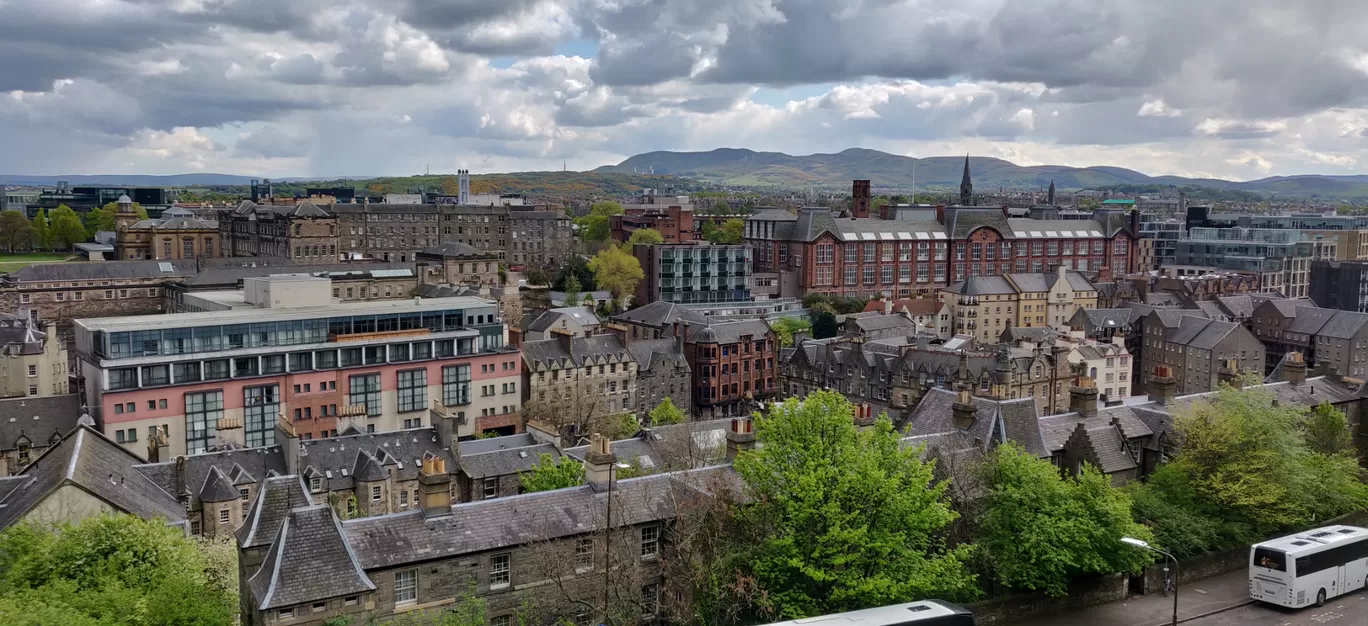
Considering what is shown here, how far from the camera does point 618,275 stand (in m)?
167

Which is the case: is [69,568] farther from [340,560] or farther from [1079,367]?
[1079,367]

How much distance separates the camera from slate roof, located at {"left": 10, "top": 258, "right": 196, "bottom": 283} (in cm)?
13000

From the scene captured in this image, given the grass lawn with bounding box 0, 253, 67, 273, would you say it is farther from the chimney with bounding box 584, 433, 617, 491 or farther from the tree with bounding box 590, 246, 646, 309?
the chimney with bounding box 584, 433, 617, 491

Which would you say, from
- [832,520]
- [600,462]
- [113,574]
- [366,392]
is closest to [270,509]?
[113,574]

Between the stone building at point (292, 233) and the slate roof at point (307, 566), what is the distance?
129m

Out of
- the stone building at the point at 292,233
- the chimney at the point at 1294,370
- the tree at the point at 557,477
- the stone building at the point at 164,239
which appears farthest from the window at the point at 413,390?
the stone building at the point at 164,239

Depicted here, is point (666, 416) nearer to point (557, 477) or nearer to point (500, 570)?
point (557, 477)

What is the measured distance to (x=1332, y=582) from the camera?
51625mm

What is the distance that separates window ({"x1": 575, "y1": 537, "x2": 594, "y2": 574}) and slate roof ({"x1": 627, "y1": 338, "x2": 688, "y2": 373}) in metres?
68.0

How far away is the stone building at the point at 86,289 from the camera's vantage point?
127 meters

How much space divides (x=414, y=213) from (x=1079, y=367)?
12484cm

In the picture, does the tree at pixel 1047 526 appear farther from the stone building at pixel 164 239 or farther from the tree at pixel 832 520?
the stone building at pixel 164 239

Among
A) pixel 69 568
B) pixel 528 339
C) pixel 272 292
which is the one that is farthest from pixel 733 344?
pixel 69 568

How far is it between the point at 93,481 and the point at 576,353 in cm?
6036
